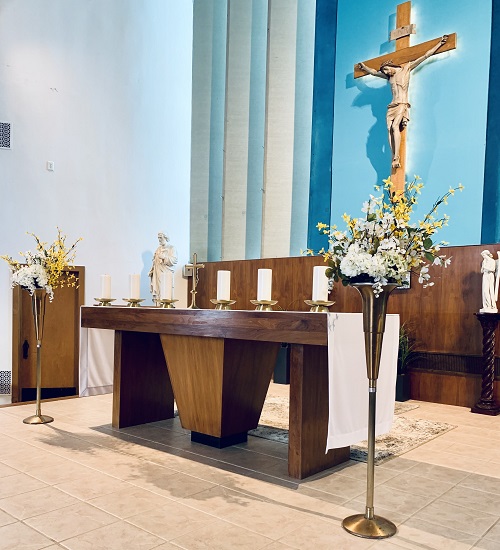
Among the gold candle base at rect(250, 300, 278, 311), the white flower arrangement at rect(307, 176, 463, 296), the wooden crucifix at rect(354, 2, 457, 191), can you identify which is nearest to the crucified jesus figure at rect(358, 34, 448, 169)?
the wooden crucifix at rect(354, 2, 457, 191)

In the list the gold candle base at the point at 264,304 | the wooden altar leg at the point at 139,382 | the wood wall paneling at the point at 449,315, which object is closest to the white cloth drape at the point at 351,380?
the gold candle base at the point at 264,304

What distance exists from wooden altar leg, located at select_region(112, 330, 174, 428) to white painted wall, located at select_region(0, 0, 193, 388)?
3.05 metres

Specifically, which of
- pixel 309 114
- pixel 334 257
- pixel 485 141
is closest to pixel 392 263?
pixel 334 257

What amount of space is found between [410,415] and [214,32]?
281 inches

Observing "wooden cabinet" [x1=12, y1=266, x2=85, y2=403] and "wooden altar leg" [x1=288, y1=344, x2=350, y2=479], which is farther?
"wooden cabinet" [x1=12, y1=266, x2=85, y2=403]

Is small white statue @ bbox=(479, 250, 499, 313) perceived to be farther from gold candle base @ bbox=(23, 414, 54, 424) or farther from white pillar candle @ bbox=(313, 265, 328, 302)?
gold candle base @ bbox=(23, 414, 54, 424)

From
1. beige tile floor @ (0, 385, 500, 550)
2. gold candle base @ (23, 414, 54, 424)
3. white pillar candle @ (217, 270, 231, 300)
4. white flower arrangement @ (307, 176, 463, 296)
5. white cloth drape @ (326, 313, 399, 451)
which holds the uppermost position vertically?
white flower arrangement @ (307, 176, 463, 296)

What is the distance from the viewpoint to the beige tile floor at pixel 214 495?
7.84ft

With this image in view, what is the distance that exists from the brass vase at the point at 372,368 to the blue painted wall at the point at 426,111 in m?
4.30

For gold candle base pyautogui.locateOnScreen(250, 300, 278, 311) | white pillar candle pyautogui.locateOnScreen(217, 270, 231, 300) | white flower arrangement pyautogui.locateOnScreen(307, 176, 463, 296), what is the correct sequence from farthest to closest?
white pillar candle pyautogui.locateOnScreen(217, 270, 231, 300) → gold candle base pyautogui.locateOnScreen(250, 300, 278, 311) → white flower arrangement pyautogui.locateOnScreen(307, 176, 463, 296)

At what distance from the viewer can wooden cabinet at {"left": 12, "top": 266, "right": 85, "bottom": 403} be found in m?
6.84

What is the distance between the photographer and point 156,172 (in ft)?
26.9

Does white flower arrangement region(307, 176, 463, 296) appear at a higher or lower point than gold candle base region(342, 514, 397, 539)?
higher

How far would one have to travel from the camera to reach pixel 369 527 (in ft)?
8.13
